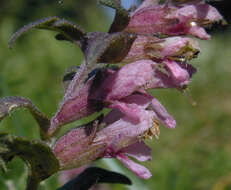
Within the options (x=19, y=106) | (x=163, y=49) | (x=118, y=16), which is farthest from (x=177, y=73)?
(x=19, y=106)

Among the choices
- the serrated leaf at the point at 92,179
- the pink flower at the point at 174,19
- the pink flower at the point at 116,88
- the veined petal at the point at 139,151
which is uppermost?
the pink flower at the point at 174,19

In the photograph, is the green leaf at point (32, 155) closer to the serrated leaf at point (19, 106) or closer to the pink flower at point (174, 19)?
the serrated leaf at point (19, 106)

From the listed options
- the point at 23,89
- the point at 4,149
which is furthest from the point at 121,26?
the point at 23,89

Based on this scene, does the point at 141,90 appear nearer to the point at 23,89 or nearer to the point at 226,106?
the point at 23,89

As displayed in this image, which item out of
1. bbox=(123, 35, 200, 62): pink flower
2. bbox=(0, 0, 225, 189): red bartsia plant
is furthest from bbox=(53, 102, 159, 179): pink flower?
bbox=(123, 35, 200, 62): pink flower

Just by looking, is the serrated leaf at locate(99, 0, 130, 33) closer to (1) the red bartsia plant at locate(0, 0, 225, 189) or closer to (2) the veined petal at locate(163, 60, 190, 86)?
(1) the red bartsia plant at locate(0, 0, 225, 189)

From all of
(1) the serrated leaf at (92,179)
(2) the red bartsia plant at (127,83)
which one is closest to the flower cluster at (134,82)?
(2) the red bartsia plant at (127,83)
